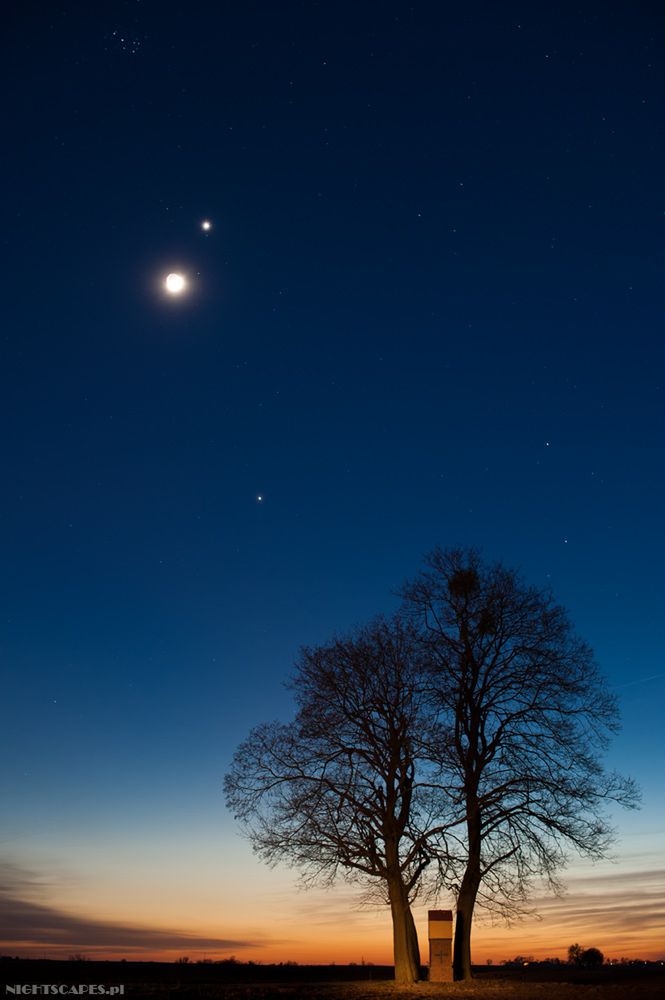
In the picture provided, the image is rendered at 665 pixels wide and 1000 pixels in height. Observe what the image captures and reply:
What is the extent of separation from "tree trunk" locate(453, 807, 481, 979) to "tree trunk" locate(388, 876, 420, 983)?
1163 millimetres

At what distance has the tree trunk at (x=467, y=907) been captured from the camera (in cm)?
2319

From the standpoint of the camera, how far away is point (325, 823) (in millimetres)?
23172

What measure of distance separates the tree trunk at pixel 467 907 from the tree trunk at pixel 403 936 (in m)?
1.16

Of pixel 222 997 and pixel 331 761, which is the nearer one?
pixel 222 997

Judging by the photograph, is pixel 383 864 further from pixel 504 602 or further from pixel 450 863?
pixel 504 602

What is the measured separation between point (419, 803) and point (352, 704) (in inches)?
131

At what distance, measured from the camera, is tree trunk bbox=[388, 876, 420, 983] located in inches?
888

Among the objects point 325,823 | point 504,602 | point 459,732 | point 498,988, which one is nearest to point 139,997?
point 325,823

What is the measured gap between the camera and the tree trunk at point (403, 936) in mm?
22547

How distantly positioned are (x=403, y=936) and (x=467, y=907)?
1.96m

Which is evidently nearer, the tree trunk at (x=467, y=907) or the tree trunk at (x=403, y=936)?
the tree trunk at (x=403, y=936)

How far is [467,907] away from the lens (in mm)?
23359

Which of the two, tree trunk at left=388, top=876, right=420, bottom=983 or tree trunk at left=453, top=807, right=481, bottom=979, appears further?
tree trunk at left=453, top=807, right=481, bottom=979

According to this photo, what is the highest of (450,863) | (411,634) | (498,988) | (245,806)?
(411,634)
